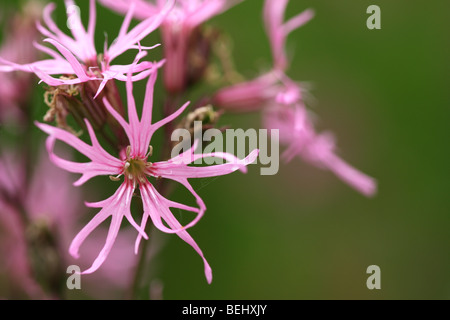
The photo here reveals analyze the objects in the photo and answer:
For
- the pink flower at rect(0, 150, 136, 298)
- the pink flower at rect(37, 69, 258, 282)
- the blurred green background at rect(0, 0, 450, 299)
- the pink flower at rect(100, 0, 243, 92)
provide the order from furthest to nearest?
1. the blurred green background at rect(0, 0, 450, 299)
2. the pink flower at rect(0, 150, 136, 298)
3. the pink flower at rect(100, 0, 243, 92)
4. the pink flower at rect(37, 69, 258, 282)

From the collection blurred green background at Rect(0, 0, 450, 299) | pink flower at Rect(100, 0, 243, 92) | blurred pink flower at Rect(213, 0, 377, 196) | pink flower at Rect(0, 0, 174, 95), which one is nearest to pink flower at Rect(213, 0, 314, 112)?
blurred pink flower at Rect(213, 0, 377, 196)

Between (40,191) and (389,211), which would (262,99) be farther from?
(389,211)

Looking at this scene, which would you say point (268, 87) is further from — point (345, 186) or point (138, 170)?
point (345, 186)

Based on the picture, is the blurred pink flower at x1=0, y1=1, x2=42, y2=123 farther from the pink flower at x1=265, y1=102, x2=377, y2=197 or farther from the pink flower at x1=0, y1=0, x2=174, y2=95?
the pink flower at x1=265, y1=102, x2=377, y2=197

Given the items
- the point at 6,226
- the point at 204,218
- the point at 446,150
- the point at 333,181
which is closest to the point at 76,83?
the point at 6,226

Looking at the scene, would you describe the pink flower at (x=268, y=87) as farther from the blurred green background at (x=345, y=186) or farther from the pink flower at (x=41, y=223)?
the blurred green background at (x=345, y=186)

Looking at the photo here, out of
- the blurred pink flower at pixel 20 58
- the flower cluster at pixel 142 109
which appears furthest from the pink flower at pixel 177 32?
the blurred pink flower at pixel 20 58
